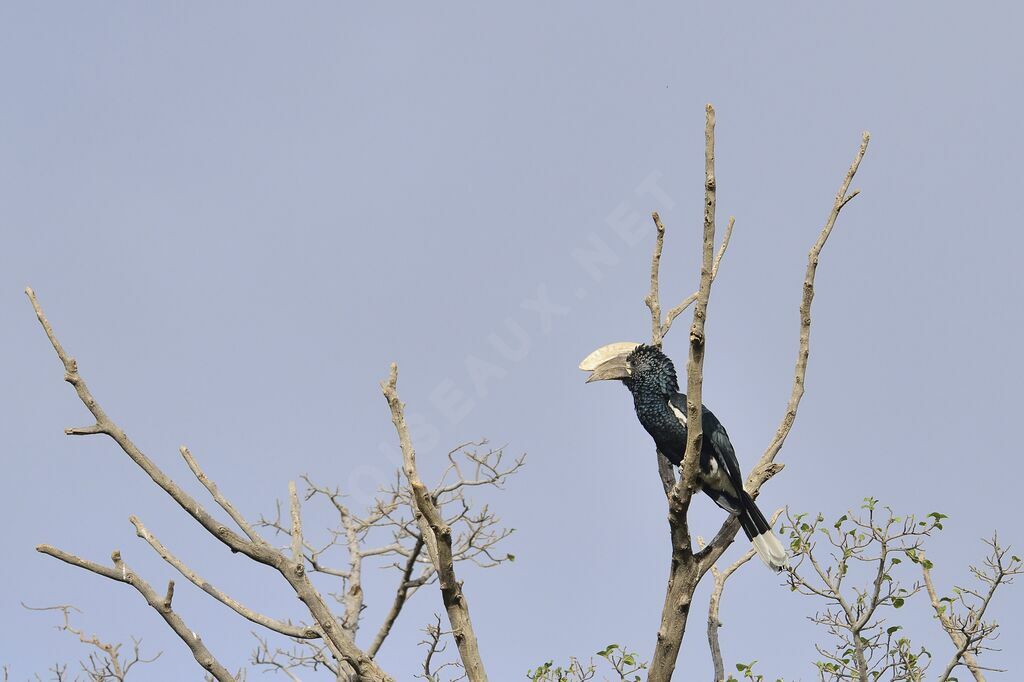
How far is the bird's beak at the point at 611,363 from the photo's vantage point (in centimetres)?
592

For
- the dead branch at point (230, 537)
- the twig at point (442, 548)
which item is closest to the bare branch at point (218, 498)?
the dead branch at point (230, 537)

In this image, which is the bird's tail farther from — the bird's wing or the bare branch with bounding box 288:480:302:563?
the bare branch with bounding box 288:480:302:563

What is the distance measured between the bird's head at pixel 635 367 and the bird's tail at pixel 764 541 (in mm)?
875

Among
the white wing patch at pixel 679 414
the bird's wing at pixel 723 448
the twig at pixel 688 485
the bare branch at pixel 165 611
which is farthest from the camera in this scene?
the white wing patch at pixel 679 414

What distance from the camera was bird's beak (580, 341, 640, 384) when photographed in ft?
19.4

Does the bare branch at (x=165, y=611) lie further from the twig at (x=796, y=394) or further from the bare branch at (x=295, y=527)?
the twig at (x=796, y=394)

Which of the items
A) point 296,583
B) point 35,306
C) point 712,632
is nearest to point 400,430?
point 296,583

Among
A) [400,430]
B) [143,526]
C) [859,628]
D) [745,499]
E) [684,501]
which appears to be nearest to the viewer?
[400,430]

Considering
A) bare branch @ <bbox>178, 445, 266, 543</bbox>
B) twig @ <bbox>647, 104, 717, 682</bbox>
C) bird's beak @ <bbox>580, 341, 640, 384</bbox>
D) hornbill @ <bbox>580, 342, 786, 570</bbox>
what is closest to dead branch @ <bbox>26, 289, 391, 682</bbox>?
bare branch @ <bbox>178, 445, 266, 543</bbox>

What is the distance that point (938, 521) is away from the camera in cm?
628

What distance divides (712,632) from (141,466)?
3.25 meters

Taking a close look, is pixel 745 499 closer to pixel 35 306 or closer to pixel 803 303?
pixel 803 303

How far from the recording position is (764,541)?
5.49 m

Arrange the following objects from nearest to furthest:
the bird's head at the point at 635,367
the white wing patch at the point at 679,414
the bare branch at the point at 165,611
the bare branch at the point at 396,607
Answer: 1. the bare branch at the point at 165,611
2. the white wing patch at the point at 679,414
3. the bird's head at the point at 635,367
4. the bare branch at the point at 396,607
